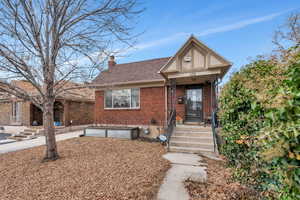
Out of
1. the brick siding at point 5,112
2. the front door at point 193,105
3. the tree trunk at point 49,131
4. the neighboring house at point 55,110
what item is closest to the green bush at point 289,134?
the tree trunk at point 49,131

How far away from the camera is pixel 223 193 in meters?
3.12

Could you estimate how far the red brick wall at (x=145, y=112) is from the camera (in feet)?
31.6

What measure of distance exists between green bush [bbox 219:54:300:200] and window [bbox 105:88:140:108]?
297 inches

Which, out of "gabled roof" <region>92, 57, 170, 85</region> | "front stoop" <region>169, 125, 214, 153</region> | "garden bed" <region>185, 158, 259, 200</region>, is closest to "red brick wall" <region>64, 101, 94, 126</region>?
"gabled roof" <region>92, 57, 170, 85</region>

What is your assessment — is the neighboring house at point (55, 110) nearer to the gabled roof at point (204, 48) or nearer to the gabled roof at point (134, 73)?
the gabled roof at point (134, 73)

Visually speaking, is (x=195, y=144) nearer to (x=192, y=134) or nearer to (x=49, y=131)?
(x=192, y=134)

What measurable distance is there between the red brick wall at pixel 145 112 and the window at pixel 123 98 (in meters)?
0.36

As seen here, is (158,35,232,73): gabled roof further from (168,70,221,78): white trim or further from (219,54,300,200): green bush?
(219,54,300,200): green bush

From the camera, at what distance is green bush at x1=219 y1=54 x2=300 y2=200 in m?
1.01

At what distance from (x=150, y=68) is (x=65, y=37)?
22.1 ft

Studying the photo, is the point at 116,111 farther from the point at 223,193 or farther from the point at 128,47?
the point at 223,193

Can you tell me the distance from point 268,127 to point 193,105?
26.8ft

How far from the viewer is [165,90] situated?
9.48m

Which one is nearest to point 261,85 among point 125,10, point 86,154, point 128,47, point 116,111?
point 128,47
